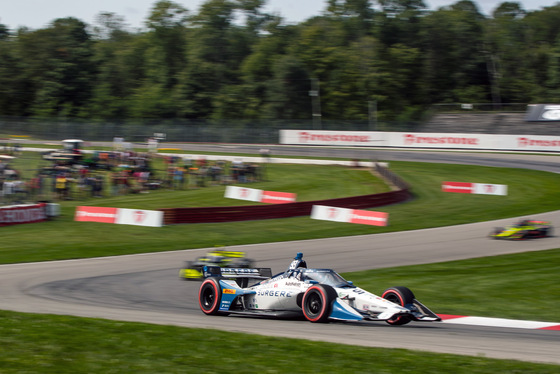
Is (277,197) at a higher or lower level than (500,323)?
higher

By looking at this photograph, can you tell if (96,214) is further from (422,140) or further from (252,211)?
(422,140)

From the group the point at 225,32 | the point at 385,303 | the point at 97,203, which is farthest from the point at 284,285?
the point at 225,32

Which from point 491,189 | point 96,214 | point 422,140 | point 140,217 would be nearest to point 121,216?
point 140,217

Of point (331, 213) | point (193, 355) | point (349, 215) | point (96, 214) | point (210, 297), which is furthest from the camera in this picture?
point (331, 213)

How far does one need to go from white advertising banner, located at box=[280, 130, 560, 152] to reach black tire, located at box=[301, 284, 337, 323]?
4276 centimetres

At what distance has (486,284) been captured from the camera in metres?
13.4

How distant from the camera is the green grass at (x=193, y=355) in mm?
6637

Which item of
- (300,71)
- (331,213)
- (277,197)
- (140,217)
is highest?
(300,71)

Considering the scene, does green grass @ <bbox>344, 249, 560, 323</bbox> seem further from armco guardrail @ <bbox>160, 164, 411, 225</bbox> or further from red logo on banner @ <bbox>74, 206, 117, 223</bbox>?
red logo on banner @ <bbox>74, 206, 117, 223</bbox>

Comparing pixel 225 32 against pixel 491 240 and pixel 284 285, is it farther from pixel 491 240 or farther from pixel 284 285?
pixel 284 285

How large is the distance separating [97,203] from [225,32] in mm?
70626

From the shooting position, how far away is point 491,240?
813 inches

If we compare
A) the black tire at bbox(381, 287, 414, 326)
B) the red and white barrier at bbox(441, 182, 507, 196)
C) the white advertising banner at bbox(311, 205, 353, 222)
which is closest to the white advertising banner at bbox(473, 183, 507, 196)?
the red and white barrier at bbox(441, 182, 507, 196)

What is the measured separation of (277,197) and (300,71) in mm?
52550
